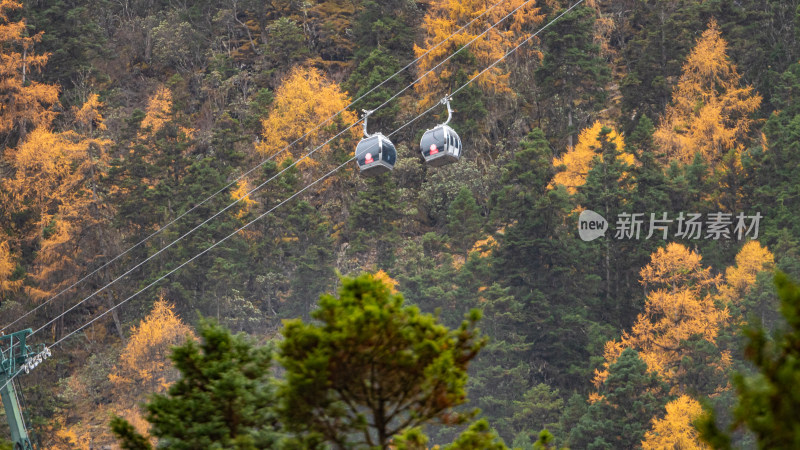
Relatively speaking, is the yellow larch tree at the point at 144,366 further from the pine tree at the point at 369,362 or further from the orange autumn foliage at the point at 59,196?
the pine tree at the point at 369,362

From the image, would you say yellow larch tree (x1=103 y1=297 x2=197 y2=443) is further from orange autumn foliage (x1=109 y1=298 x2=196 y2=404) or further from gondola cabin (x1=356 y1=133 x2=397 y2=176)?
gondola cabin (x1=356 y1=133 x2=397 y2=176)

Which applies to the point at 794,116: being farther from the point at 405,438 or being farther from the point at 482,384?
the point at 405,438

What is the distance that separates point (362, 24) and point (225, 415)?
49.4m

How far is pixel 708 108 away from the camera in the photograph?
165ft

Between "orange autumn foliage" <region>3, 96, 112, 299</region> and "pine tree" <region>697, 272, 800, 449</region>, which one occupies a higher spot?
"orange autumn foliage" <region>3, 96, 112, 299</region>

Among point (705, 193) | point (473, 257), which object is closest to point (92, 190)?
point (473, 257)

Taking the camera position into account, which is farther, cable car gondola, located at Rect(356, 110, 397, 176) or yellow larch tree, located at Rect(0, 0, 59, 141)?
yellow larch tree, located at Rect(0, 0, 59, 141)

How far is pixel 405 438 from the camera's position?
8562mm

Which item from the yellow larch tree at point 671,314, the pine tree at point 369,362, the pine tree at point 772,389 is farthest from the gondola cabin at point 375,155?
the pine tree at point 772,389

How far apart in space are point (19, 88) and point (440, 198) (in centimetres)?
2455

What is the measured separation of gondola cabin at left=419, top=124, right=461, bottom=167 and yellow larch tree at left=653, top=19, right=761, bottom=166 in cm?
2420

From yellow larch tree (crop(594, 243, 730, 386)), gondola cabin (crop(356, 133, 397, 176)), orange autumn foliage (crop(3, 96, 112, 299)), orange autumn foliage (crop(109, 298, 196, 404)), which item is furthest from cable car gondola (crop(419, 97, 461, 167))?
orange autumn foliage (crop(3, 96, 112, 299))

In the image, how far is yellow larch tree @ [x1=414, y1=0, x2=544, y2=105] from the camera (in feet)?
174

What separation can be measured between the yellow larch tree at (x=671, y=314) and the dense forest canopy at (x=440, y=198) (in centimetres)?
12
